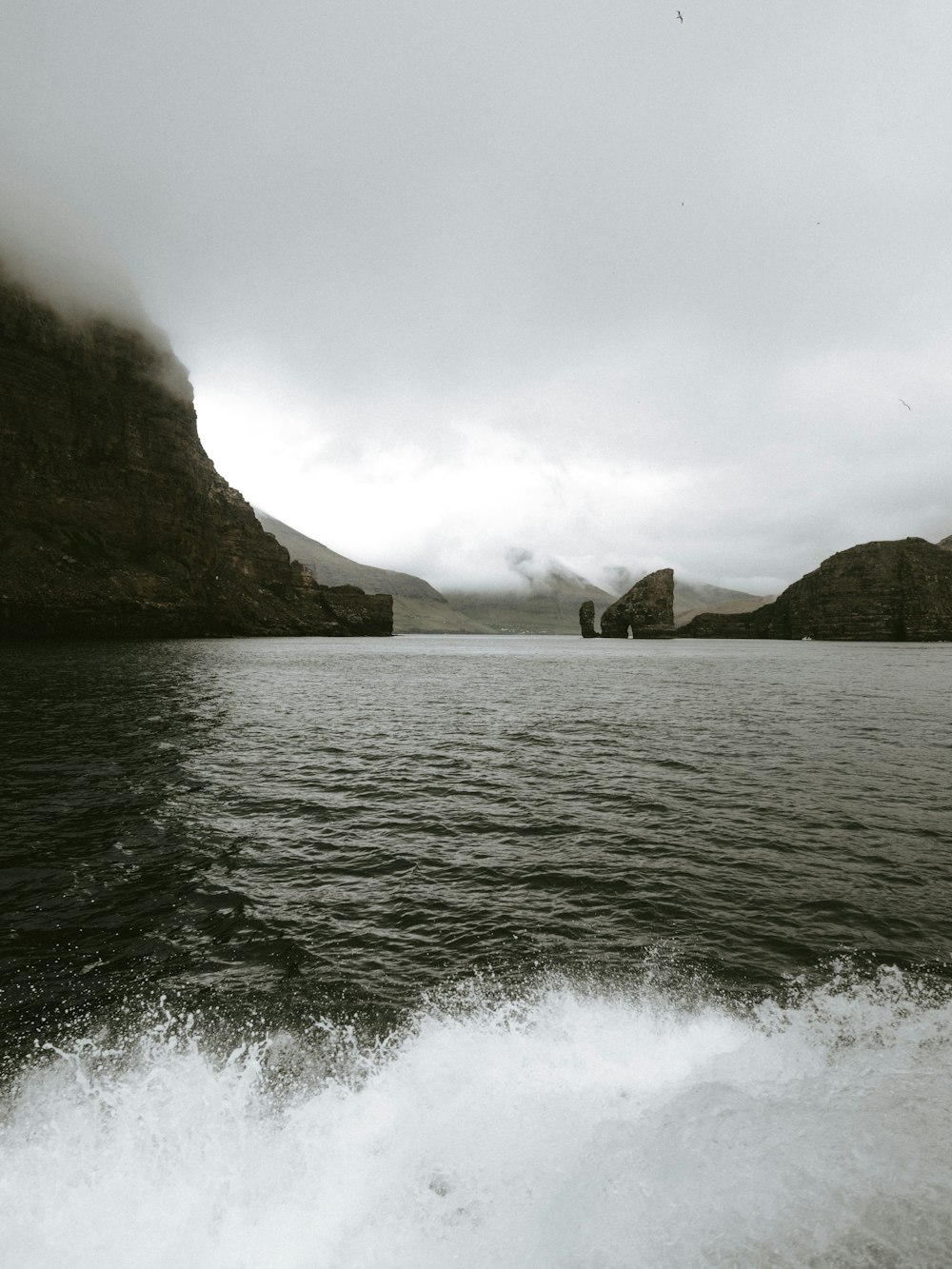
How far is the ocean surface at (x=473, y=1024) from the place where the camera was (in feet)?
18.9

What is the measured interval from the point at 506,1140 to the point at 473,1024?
1.75m

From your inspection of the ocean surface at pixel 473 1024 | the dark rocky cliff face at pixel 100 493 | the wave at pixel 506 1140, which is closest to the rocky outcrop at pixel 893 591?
the dark rocky cliff face at pixel 100 493

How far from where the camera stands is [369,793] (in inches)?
775

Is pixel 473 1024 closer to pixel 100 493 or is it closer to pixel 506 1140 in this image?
pixel 506 1140

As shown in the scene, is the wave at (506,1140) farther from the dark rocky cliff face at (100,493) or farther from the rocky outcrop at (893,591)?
the rocky outcrop at (893,591)

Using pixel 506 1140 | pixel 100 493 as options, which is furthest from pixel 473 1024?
pixel 100 493

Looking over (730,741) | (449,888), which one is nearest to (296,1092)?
(449,888)

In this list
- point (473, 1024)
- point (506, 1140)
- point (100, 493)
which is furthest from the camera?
point (100, 493)

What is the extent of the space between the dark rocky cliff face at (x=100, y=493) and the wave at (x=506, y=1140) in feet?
367

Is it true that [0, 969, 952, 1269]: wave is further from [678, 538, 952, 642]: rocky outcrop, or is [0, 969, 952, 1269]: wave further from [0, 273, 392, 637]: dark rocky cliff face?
[678, 538, 952, 642]: rocky outcrop

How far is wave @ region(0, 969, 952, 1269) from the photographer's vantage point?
18.2ft

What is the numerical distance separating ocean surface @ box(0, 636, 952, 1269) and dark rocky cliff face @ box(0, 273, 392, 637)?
103907 millimetres

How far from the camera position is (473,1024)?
27.6 ft

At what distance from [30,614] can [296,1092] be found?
114811 millimetres
